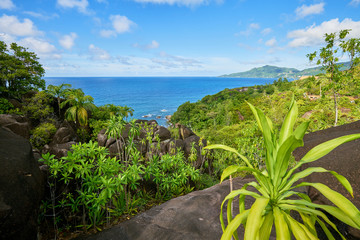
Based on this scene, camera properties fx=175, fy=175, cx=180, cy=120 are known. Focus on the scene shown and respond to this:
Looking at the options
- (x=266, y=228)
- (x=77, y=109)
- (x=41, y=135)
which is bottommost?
(x=41, y=135)

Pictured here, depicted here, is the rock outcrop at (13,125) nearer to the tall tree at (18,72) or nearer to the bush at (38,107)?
the bush at (38,107)

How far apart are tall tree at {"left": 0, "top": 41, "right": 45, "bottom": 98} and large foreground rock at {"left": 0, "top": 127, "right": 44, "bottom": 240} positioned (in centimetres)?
1764

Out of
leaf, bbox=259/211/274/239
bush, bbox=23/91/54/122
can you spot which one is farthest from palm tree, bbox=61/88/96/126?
leaf, bbox=259/211/274/239

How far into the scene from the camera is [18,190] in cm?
247

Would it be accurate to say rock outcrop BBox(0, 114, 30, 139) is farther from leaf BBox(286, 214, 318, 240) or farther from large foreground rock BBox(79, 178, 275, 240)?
leaf BBox(286, 214, 318, 240)

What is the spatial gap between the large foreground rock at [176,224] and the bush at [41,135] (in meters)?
→ 13.2

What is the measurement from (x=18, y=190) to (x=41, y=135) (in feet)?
44.3

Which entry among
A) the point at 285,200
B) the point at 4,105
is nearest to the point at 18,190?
the point at 285,200

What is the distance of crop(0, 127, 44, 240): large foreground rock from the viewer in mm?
2281

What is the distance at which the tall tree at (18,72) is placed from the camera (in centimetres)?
1515

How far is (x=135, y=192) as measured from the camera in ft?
18.4

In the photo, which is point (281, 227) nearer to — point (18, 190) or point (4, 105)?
point (18, 190)

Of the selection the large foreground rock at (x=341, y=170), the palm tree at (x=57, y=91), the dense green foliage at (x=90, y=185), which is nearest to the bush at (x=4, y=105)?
the palm tree at (x=57, y=91)

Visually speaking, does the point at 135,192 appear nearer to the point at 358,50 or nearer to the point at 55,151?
the point at 55,151
